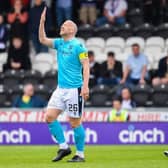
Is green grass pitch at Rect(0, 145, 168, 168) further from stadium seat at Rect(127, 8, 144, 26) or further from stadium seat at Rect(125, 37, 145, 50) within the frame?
stadium seat at Rect(127, 8, 144, 26)

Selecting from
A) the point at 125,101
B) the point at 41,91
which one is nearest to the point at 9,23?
the point at 41,91

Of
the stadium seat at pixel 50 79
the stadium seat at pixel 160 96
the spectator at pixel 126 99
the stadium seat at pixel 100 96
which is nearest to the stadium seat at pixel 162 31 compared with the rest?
the stadium seat at pixel 160 96

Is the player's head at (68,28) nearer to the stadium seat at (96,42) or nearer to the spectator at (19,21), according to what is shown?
the spectator at (19,21)

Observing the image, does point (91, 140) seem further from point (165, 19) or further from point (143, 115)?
point (165, 19)

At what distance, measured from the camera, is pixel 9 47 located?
20969 mm

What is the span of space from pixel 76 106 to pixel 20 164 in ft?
3.91

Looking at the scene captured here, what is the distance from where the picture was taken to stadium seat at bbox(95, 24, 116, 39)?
2212 centimetres

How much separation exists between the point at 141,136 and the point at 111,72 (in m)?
3.23

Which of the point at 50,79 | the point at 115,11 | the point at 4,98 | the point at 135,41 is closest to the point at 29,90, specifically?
the point at 4,98

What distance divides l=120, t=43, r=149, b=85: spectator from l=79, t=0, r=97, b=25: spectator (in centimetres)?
276

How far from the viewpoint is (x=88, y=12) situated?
22.4 m

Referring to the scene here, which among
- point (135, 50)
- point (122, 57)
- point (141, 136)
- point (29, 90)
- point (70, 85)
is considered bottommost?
point (141, 136)

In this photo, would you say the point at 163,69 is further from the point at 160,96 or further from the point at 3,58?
the point at 3,58

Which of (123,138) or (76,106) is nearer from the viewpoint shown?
(76,106)
